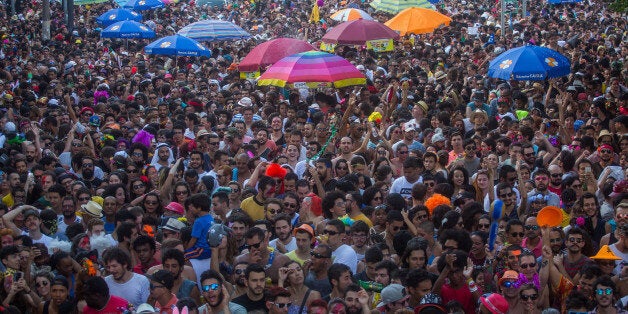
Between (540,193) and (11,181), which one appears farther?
(11,181)

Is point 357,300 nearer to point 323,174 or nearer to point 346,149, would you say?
point 323,174

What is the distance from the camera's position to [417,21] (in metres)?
20.2

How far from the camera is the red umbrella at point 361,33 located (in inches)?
723

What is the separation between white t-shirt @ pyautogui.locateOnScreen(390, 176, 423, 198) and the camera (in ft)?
35.3

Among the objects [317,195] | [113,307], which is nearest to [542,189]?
[317,195]

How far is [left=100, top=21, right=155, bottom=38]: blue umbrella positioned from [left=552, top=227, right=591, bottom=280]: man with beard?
15.5m

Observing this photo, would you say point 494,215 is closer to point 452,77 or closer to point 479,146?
point 479,146

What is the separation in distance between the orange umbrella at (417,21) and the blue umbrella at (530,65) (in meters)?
5.24

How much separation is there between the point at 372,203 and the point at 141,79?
32.5ft

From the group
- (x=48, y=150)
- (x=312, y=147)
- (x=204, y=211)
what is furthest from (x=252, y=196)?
(x=48, y=150)

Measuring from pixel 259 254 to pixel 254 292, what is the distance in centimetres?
83

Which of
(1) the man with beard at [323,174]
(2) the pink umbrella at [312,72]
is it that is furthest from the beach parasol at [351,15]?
(1) the man with beard at [323,174]

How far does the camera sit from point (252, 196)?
1025 centimetres

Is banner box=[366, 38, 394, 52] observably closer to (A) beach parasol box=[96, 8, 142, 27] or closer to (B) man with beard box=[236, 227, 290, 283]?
(A) beach parasol box=[96, 8, 142, 27]
